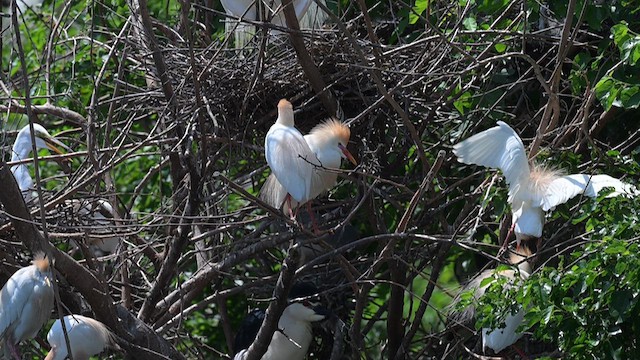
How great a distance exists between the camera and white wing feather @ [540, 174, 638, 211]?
10.9 ft

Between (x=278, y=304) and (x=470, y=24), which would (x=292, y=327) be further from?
(x=470, y=24)

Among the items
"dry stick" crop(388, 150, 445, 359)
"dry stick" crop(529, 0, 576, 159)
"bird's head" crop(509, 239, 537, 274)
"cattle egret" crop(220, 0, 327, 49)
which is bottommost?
"dry stick" crop(388, 150, 445, 359)

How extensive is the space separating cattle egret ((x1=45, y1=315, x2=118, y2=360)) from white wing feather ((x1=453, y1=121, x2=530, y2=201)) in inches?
52.4

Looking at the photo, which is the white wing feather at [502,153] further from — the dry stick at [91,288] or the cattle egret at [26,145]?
the cattle egret at [26,145]

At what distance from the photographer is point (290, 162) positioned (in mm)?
3609

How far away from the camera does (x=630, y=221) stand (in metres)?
2.90

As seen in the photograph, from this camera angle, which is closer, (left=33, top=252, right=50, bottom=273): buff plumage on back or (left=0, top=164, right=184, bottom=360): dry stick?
(left=0, top=164, right=184, bottom=360): dry stick

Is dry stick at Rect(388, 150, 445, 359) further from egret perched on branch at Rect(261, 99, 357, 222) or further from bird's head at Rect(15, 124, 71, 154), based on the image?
bird's head at Rect(15, 124, 71, 154)

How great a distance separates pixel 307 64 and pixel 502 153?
767mm

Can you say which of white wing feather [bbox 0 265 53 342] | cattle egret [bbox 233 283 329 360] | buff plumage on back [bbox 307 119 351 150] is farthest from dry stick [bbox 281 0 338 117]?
white wing feather [bbox 0 265 53 342]

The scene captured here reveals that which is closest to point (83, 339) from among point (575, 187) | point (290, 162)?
point (290, 162)

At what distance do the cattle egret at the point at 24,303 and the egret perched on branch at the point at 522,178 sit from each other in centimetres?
152

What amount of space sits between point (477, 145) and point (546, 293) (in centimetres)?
89

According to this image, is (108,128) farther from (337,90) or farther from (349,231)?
(349,231)
